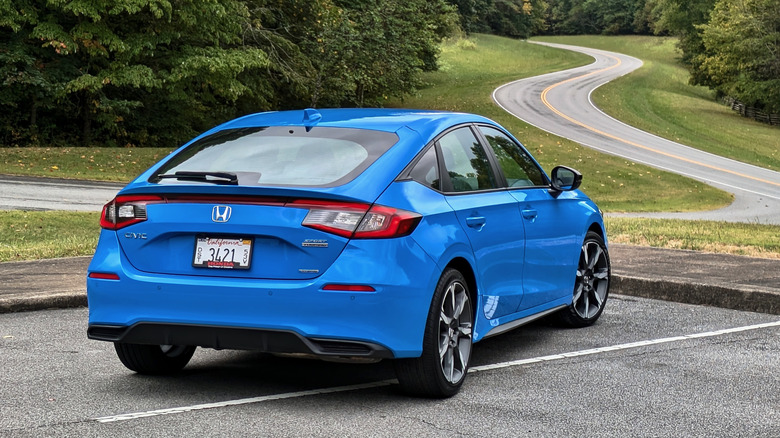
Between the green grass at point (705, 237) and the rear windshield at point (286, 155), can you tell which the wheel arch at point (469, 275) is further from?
the green grass at point (705, 237)

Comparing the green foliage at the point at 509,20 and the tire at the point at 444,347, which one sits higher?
the tire at the point at 444,347

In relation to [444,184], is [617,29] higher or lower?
lower

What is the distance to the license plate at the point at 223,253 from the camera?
519cm

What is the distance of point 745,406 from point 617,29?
136066mm

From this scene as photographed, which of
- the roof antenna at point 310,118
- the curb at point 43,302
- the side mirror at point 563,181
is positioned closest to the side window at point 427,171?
the roof antenna at point 310,118

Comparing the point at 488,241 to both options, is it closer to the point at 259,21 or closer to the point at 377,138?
the point at 377,138

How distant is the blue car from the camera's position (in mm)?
5098

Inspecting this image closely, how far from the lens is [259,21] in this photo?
3694 cm

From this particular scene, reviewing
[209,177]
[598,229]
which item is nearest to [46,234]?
[598,229]

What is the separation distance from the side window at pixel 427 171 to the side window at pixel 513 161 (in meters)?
0.99

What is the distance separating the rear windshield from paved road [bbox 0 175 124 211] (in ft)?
42.9

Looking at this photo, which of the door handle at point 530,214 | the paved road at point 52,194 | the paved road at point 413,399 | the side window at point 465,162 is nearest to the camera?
the paved road at point 413,399

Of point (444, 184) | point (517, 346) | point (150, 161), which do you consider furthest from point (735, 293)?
point (150, 161)

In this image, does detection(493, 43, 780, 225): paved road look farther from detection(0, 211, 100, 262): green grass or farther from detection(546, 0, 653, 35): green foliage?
detection(546, 0, 653, 35): green foliage
